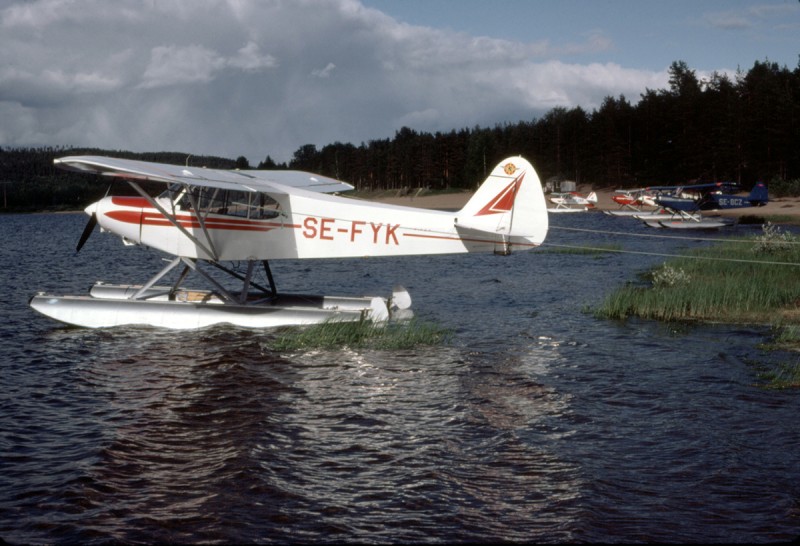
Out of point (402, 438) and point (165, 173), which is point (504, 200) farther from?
point (402, 438)

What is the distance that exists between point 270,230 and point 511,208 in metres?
4.20

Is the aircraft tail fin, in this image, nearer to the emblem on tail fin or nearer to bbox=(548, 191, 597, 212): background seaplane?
bbox=(548, 191, 597, 212): background seaplane

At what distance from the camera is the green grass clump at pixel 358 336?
1164 centimetres

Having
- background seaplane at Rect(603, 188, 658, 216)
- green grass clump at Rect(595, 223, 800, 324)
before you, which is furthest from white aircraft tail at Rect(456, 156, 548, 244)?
background seaplane at Rect(603, 188, 658, 216)

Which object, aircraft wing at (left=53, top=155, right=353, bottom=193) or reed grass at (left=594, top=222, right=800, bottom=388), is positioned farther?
reed grass at (left=594, top=222, right=800, bottom=388)

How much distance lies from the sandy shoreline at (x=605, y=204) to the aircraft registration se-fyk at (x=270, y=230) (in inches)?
1393

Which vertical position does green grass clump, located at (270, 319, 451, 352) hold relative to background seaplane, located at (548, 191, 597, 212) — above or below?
below

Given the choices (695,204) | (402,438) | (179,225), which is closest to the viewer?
(402,438)

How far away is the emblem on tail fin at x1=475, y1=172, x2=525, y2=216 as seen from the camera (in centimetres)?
1251

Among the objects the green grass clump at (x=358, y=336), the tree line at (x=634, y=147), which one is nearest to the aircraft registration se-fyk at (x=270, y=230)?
the green grass clump at (x=358, y=336)

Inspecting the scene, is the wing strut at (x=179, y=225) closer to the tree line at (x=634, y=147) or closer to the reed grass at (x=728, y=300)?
the reed grass at (x=728, y=300)

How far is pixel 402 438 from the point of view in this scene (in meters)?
7.48

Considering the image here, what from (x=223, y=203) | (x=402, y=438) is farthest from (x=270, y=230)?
(x=402, y=438)

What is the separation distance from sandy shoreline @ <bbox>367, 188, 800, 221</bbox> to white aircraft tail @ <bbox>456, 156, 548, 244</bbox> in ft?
115
